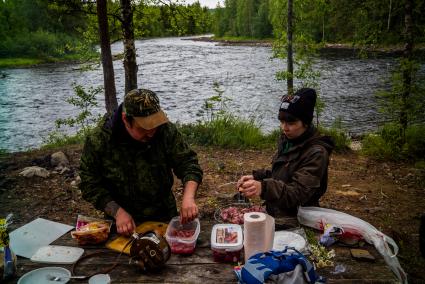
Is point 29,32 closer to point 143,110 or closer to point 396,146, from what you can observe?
point 396,146

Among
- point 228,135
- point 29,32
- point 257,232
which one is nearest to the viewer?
point 257,232

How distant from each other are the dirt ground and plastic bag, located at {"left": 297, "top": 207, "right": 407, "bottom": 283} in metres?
1.77

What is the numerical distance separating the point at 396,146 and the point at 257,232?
273 inches

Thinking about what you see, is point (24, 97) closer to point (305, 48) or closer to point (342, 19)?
point (305, 48)

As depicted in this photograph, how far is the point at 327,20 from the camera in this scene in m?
50.8

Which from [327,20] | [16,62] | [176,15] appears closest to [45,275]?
[176,15]

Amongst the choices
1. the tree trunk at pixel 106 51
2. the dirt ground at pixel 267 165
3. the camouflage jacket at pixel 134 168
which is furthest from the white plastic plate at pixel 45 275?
the tree trunk at pixel 106 51

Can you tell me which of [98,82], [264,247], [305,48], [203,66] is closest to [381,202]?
[264,247]

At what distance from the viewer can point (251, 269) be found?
1.88m

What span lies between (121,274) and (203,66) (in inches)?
1261

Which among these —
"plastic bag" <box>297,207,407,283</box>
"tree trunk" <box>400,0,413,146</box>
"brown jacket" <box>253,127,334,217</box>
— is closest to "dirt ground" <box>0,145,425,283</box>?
"tree trunk" <box>400,0,413,146</box>

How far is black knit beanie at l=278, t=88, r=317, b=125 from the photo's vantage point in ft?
9.47

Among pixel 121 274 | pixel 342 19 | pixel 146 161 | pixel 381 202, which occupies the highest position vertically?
pixel 342 19

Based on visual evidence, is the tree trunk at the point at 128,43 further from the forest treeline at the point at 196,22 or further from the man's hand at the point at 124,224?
the man's hand at the point at 124,224
